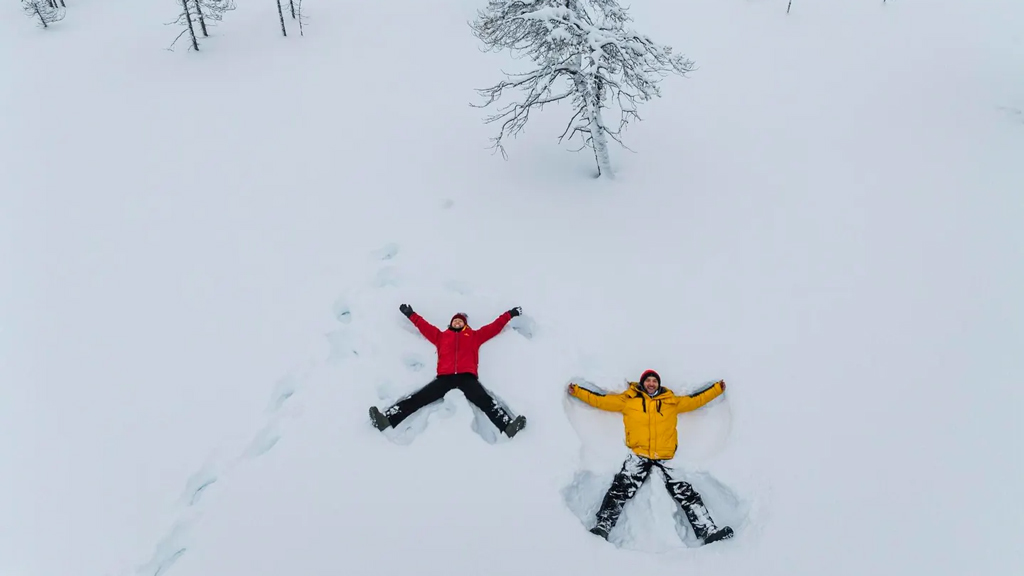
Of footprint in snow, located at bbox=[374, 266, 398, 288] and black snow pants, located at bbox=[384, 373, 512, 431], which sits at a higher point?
footprint in snow, located at bbox=[374, 266, 398, 288]

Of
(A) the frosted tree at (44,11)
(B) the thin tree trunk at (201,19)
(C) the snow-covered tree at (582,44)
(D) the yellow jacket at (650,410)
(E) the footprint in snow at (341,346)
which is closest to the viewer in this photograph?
(D) the yellow jacket at (650,410)

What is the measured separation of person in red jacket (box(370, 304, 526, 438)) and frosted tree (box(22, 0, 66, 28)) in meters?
19.7

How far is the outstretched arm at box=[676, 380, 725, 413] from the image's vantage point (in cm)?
661

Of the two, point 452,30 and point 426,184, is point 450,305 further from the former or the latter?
point 452,30

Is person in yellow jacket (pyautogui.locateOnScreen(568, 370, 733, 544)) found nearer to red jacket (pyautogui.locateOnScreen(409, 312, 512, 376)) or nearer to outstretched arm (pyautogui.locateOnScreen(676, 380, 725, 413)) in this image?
outstretched arm (pyautogui.locateOnScreen(676, 380, 725, 413))

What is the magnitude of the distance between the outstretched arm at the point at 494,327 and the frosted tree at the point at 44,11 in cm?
2020

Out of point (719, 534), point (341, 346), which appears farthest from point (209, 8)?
point (719, 534)

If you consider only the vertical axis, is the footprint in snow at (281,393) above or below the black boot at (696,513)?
below

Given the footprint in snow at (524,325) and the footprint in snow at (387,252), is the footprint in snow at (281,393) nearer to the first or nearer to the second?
the footprint in snow at (387,252)

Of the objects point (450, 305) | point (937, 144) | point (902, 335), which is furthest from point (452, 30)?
point (902, 335)

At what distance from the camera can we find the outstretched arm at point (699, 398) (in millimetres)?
6609

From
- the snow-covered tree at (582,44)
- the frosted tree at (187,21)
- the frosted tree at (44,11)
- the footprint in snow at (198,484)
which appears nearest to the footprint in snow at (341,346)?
the footprint in snow at (198,484)

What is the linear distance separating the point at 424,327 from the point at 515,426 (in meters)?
1.88

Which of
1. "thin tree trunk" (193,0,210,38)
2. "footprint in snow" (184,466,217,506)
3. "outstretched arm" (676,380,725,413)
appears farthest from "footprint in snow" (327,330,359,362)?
"thin tree trunk" (193,0,210,38)
